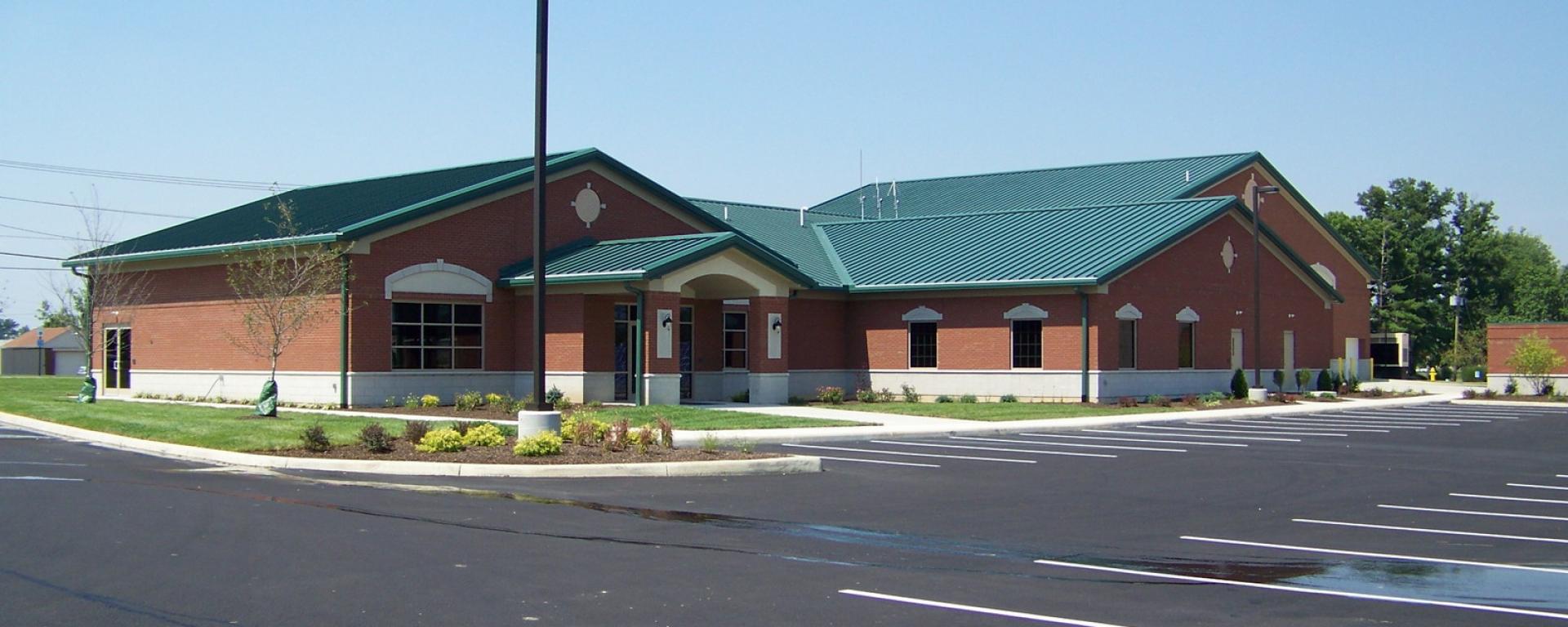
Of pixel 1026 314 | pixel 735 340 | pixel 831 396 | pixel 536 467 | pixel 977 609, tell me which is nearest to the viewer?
Answer: pixel 977 609

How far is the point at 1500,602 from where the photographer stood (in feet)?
31.5

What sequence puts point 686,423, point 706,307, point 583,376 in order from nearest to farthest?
1. point 686,423
2. point 583,376
3. point 706,307

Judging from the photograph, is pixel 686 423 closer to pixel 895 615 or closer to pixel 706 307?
pixel 706 307

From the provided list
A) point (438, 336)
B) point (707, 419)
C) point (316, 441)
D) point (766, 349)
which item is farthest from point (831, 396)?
point (316, 441)

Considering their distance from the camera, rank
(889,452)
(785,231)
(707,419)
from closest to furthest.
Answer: (889,452), (707,419), (785,231)

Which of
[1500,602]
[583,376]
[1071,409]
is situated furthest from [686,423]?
[1500,602]

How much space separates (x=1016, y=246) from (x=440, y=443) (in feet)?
74.7

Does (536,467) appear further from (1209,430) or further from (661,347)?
(1209,430)

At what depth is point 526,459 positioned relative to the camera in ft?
60.8

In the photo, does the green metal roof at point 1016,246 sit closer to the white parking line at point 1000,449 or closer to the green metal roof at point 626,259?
the green metal roof at point 626,259

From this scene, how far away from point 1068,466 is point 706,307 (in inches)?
698

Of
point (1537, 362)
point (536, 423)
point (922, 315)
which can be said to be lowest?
point (536, 423)

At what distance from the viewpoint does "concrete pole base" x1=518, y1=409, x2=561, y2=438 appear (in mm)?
19375

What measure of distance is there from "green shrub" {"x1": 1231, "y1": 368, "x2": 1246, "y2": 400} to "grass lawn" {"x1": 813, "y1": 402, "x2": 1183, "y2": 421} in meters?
5.32
